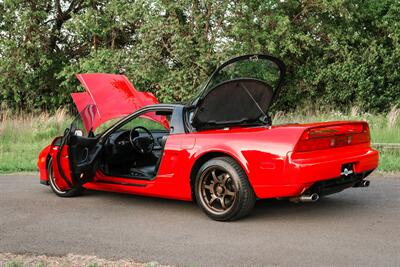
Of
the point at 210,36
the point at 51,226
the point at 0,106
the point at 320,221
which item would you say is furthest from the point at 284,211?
the point at 0,106

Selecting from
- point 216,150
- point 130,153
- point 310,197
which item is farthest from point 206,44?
point 310,197

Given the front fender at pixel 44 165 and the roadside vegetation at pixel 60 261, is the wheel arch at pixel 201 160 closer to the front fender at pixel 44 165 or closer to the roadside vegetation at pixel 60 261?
the roadside vegetation at pixel 60 261

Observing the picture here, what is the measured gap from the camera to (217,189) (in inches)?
246

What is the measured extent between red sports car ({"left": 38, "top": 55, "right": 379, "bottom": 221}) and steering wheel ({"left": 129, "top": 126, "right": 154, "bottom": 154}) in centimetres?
1

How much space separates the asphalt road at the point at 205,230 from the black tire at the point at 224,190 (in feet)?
0.48

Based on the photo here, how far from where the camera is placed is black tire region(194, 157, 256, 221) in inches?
236

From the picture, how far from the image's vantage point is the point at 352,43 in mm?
23047

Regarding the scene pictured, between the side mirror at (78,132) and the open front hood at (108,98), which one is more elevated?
the open front hood at (108,98)

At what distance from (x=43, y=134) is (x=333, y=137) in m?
12.3

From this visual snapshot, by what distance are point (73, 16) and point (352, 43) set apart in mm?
11198

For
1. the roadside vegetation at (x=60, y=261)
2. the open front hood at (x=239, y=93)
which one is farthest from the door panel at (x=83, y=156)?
the roadside vegetation at (x=60, y=261)

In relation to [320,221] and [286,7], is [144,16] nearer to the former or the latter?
[286,7]

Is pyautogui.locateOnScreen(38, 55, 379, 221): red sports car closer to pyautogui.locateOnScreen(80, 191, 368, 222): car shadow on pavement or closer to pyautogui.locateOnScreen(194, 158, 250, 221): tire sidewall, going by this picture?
pyautogui.locateOnScreen(194, 158, 250, 221): tire sidewall

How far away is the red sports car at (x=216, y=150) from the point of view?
5871 mm
